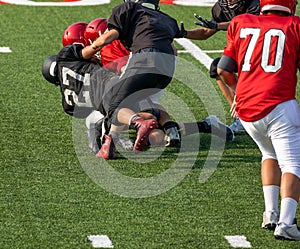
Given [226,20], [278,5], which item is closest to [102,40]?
[226,20]

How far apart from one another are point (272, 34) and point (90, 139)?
2.15 meters

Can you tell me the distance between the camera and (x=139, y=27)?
7.05 meters

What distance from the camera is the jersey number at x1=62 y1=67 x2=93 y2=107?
7.36 meters

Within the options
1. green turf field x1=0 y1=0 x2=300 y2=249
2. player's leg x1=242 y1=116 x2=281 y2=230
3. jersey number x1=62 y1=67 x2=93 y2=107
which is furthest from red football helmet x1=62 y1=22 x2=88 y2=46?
player's leg x1=242 y1=116 x2=281 y2=230

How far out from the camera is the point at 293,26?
548 centimetres

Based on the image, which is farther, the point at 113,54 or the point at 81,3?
the point at 81,3

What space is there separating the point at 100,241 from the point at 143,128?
1607 millimetres

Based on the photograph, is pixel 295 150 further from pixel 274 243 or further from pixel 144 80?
pixel 144 80

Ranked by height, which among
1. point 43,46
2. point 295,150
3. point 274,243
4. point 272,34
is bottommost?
point 43,46

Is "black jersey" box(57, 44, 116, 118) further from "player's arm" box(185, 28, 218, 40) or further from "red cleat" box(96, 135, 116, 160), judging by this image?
"player's arm" box(185, 28, 218, 40)

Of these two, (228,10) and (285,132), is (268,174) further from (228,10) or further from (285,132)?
(228,10)

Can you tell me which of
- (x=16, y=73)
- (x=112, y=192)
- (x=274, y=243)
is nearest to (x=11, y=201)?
(x=112, y=192)

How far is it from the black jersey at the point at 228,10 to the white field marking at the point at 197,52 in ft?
5.44

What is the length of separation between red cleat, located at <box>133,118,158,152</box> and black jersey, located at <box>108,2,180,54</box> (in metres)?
0.55
